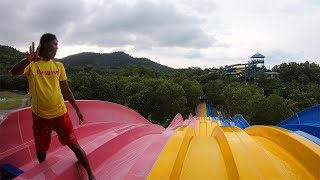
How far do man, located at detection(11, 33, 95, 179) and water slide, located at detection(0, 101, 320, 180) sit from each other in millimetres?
296

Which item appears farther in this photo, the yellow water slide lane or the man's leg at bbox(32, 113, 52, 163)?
the man's leg at bbox(32, 113, 52, 163)

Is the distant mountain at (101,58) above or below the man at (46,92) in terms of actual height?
above

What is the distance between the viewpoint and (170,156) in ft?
9.95

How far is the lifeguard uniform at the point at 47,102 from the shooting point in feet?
9.18

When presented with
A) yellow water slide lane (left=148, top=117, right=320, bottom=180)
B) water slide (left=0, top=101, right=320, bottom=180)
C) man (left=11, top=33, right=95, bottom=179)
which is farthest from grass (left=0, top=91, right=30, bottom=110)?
yellow water slide lane (left=148, top=117, right=320, bottom=180)

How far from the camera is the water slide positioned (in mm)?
2789

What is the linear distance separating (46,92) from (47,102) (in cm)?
8

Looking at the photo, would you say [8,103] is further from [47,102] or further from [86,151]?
[47,102]

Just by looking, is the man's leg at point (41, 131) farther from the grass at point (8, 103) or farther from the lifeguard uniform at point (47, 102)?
the grass at point (8, 103)

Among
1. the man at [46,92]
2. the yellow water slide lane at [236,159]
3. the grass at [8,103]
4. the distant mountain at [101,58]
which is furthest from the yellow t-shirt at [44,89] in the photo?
the grass at [8,103]

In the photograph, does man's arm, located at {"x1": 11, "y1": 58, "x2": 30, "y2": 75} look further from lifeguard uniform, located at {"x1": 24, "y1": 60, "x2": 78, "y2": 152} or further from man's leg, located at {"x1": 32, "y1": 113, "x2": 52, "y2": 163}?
man's leg, located at {"x1": 32, "y1": 113, "x2": 52, "y2": 163}

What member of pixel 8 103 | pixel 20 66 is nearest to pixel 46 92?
pixel 20 66

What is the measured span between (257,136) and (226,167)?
1779mm

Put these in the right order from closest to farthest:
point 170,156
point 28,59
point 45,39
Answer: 1. point 28,59
2. point 45,39
3. point 170,156
